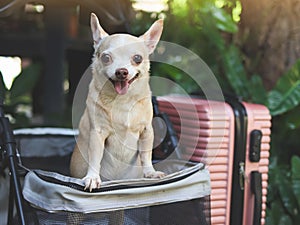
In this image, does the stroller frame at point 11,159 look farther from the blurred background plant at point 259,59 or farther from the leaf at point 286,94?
the leaf at point 286,94

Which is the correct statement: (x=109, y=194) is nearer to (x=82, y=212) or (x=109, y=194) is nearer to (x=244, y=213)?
(x=82, y=212)

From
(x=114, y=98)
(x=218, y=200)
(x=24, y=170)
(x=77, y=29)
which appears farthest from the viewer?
(x=77, y=29)

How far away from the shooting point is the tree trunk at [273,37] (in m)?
3.09

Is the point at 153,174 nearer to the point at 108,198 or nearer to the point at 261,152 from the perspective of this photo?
the point at 108,198

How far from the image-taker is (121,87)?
63.5 inches

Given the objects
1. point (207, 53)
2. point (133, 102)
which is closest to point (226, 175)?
point (133, 102)

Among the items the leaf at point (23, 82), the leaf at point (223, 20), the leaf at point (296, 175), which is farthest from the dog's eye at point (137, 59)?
the leaf at point (23, 82)

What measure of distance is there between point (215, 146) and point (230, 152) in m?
0.07

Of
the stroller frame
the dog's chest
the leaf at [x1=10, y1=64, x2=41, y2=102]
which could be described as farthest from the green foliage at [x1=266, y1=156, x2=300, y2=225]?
the leaf at [x1=10, y1=64, x2=41, y2=102]

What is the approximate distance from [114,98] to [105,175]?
253 mm

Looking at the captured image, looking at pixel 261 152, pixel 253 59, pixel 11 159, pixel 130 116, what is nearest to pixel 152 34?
pixel 130 116

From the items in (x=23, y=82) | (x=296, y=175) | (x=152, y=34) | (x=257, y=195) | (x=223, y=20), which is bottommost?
→ (x=296, y=175)

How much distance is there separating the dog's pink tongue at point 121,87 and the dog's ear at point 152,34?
172 millimetres

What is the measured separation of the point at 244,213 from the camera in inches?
81.5
